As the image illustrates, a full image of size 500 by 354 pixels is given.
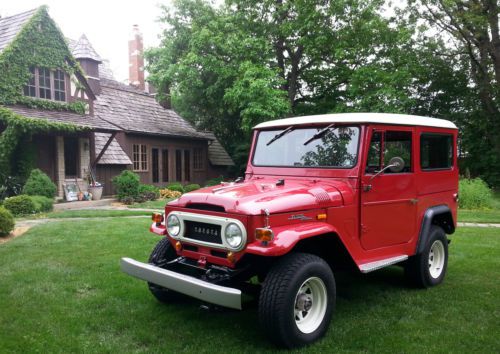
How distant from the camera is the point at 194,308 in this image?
16.4 ft

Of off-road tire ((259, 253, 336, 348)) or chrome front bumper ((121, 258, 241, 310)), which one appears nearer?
chrome front bumper ((121, 258, 241, 310))

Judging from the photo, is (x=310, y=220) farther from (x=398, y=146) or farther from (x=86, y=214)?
(x=86, y=214)

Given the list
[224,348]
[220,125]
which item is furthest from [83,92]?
[224,348]

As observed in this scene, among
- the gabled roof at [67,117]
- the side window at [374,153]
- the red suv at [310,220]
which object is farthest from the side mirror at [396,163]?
the gabled roof at [67,117]

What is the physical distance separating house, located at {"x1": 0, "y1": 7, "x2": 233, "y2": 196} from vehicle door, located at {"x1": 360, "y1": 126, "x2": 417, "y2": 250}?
12859 millimetres

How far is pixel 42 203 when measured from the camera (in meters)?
13.4

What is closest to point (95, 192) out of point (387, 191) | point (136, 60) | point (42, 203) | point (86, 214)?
point (42, 203)

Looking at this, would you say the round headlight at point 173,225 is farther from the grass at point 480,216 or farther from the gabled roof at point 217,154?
the gabled roof at point 217,154

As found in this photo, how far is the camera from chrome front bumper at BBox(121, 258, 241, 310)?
355 centimetres

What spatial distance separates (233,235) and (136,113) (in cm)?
1889

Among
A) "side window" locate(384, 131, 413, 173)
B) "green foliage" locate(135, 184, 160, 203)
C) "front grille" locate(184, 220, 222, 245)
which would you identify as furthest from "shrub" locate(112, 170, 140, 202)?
"side window" locate(384, 131, 413, 173)

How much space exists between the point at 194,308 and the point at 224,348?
43.8 inches

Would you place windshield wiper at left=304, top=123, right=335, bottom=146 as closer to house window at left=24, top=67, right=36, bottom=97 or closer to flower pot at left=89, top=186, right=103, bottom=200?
flower pot at left=89, top=186, right=103, bottom=200

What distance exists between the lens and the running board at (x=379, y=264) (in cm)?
459
